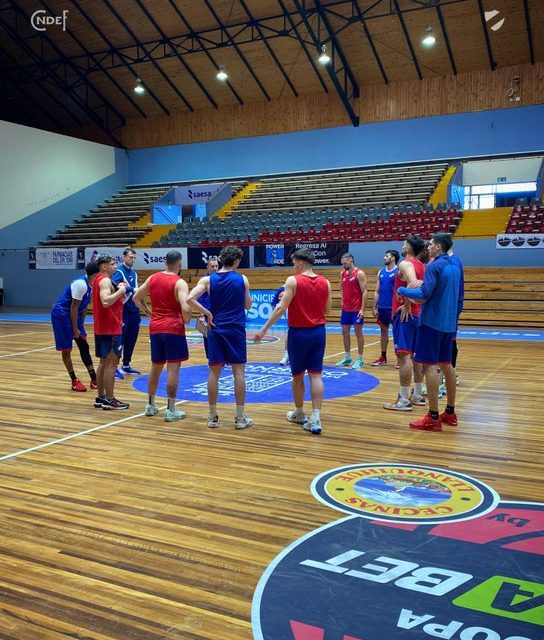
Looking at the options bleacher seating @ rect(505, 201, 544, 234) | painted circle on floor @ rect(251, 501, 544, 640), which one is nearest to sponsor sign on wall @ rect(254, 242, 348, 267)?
bleacher seating @ rect(505, 201, 544, 234)

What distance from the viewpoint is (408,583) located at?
268 cm

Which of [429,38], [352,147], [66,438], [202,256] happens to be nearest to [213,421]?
[66,438]

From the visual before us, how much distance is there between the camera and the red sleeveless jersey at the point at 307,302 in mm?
5176

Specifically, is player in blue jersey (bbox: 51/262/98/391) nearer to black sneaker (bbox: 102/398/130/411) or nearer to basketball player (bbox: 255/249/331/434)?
black sneaker (bbox: 102/398/130/411)

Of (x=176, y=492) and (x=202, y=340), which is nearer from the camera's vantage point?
(x=176, y=492)

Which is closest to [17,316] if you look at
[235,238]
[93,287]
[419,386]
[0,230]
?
[0,230]

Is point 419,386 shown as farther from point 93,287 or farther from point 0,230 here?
point 0,230

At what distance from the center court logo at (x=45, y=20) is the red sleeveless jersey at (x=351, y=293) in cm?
1862

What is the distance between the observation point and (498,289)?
592 inches

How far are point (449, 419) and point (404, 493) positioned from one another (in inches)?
73.4

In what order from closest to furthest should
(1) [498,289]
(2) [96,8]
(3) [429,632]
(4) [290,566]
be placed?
(3) [429,632], (4) [290,566], (1) [498,289], (2) [96,8]

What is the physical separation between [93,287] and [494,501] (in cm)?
440

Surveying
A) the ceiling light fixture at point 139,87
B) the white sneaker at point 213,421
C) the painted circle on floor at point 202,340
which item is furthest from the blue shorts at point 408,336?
the ceiling light fixture at point 139,87

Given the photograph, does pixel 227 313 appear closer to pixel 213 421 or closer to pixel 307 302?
pixel 307 302
